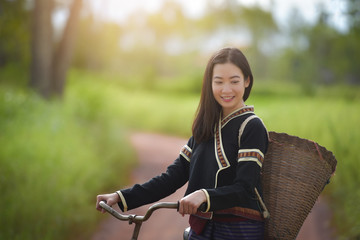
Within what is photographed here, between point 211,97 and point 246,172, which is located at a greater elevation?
point 211,97

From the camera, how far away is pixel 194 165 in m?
1.79

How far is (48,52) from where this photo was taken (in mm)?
9023

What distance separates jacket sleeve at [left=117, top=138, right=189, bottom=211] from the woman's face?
14.3 inches

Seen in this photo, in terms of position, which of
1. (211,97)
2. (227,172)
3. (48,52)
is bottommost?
(227,172)

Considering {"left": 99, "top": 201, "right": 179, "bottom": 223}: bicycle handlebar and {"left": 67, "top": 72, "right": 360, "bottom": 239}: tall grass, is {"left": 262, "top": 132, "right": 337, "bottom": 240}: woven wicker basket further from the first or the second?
{"left": 67, "top": 72, "right": 360, "bottom": 239}: tall grass

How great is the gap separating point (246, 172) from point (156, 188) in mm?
482

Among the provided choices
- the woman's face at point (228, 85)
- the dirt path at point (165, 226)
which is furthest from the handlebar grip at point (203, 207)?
the dirt path at point (165, 226)

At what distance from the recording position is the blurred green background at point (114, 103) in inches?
187

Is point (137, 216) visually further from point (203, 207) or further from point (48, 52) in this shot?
point (48, 52)

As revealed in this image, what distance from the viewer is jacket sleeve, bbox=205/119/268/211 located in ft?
5.20

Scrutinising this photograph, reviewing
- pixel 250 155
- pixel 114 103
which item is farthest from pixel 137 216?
pixel 114 103

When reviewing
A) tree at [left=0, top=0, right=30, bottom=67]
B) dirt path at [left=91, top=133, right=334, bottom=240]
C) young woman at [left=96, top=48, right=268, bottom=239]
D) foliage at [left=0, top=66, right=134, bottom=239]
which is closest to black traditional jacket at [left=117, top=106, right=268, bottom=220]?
young woman at [left=96, top=48, right=268, bottom=239]

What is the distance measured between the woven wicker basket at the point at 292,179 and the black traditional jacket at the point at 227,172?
3.7 inches

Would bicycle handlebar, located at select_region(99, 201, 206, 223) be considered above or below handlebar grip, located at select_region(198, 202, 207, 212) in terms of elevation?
below
